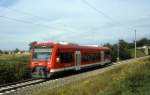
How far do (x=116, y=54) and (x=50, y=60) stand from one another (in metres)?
49.2

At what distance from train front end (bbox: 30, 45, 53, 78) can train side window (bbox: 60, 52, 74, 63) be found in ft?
4.76

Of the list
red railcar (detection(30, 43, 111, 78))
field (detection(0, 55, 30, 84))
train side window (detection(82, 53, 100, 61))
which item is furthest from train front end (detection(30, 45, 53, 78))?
train side window (detection(82, 53, 100, 61))

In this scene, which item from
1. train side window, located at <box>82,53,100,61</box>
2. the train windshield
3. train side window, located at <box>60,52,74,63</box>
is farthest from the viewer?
train side window, located at <box>82,53,100,61</box>

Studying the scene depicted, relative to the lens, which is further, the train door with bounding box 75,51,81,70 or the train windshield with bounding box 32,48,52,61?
the train door with bounding box 75,51,81,70

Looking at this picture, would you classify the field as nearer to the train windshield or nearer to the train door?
the train windshield

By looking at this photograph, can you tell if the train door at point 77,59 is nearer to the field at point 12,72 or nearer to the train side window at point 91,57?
the train side window at point 91,57

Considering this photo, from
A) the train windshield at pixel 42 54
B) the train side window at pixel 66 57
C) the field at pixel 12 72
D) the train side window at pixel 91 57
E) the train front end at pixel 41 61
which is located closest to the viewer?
the field at pixel 12 72

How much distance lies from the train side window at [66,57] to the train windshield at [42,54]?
1379 millimetres

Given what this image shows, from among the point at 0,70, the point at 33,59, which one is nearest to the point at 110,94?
the point at 0,70

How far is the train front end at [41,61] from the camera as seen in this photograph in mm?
25750

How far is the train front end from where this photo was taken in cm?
2575

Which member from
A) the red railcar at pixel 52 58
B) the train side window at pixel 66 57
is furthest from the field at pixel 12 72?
the train side window at pixel 66 57

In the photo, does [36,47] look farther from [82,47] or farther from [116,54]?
[116,54]

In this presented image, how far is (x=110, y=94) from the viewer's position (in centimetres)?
1238
